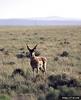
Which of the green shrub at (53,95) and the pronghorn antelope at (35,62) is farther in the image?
the pronghorn antelope at (35,62)

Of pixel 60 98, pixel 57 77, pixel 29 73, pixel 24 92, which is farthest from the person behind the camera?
pixel 29 73

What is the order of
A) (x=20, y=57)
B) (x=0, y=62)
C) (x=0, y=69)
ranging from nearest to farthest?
1. (x=0, y=69)
2. (x=0, y=62)
3. (x=20, y=57)

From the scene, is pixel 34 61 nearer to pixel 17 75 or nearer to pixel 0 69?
pixel 17 75

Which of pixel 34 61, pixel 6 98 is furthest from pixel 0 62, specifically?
pixel 6 98

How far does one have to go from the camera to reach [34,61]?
1478 cm

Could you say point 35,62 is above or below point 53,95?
above

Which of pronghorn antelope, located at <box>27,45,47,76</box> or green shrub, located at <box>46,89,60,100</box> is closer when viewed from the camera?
green shrub, located at <box>46,89,60,100</box>

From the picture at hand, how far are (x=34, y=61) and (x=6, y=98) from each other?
3982 mm

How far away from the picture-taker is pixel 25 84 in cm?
1360

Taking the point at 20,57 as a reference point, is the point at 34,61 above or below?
above

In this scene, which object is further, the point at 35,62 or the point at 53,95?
the point at 35,62

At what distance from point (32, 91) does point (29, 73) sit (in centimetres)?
347

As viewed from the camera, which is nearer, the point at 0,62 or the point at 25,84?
the point at 25,84

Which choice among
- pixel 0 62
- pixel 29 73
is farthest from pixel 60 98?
pixel 0 62
